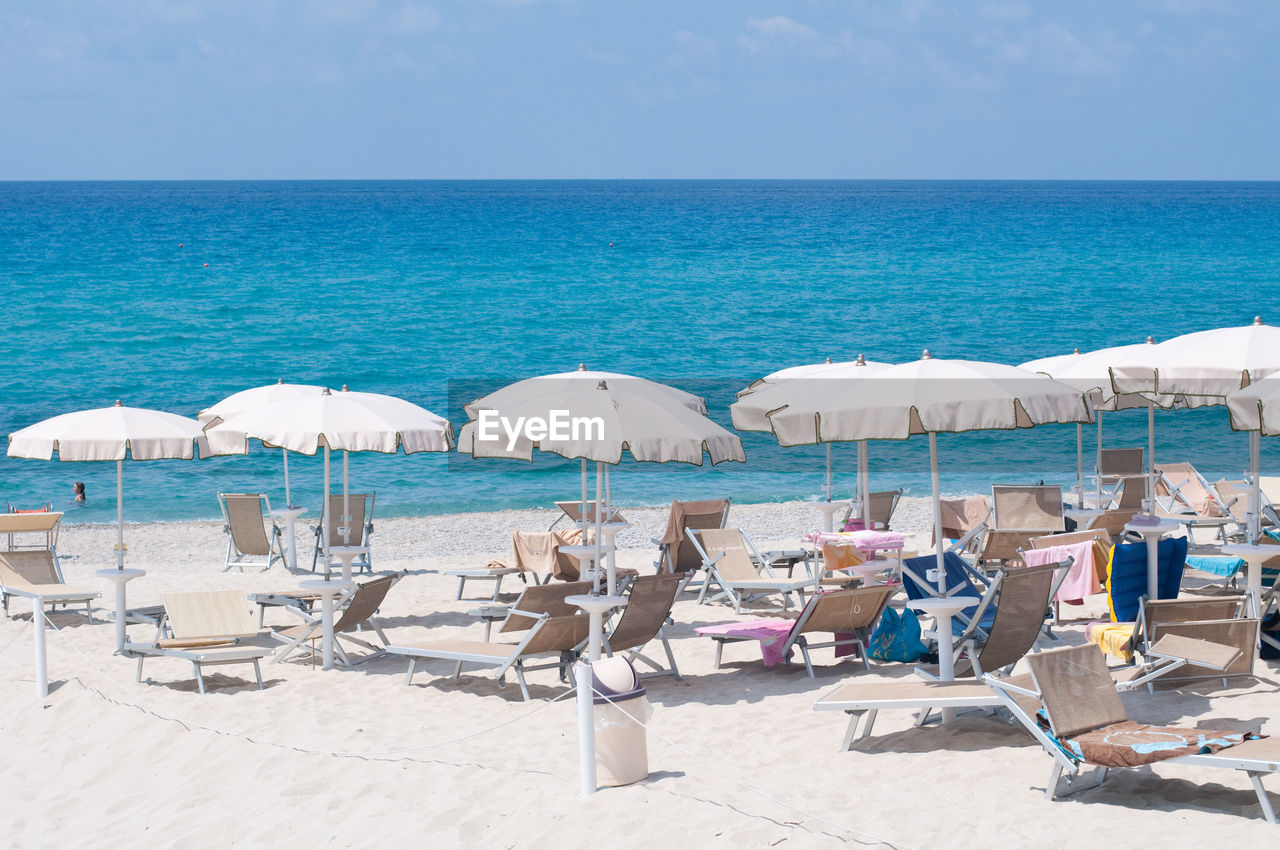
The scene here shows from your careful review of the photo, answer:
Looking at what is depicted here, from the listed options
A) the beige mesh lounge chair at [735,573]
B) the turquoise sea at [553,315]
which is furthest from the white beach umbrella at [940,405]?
the turquoise sea at [553,315]

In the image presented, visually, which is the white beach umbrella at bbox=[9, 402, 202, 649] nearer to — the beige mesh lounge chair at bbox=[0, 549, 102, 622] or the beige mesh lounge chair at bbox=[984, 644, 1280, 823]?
the beige mesh lounge chair at bbox=[0, 549, 102, 622]

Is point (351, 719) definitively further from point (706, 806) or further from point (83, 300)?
point (83, 300)

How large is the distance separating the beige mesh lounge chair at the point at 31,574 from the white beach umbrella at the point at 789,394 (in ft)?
17.3

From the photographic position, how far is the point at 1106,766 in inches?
183

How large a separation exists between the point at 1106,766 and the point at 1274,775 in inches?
30.4

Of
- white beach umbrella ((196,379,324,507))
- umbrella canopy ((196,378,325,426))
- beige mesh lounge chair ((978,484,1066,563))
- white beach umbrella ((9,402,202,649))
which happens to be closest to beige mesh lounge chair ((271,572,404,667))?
white beach umbrella ((9,402,202,649))

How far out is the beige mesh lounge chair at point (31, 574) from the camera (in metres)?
9.43

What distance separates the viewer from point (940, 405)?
5719mm

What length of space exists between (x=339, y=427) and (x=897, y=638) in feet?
11.9

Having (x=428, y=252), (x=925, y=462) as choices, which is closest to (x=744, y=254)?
(x=428, y=252)

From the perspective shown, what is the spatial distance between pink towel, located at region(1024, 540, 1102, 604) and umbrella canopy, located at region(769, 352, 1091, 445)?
2137 millimetres

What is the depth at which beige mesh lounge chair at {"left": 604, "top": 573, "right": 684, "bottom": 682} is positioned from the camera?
272 inches

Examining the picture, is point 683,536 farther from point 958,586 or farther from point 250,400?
point 250,400

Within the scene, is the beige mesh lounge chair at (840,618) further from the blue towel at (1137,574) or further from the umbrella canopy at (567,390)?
the umbrella canopy at (567,390)
